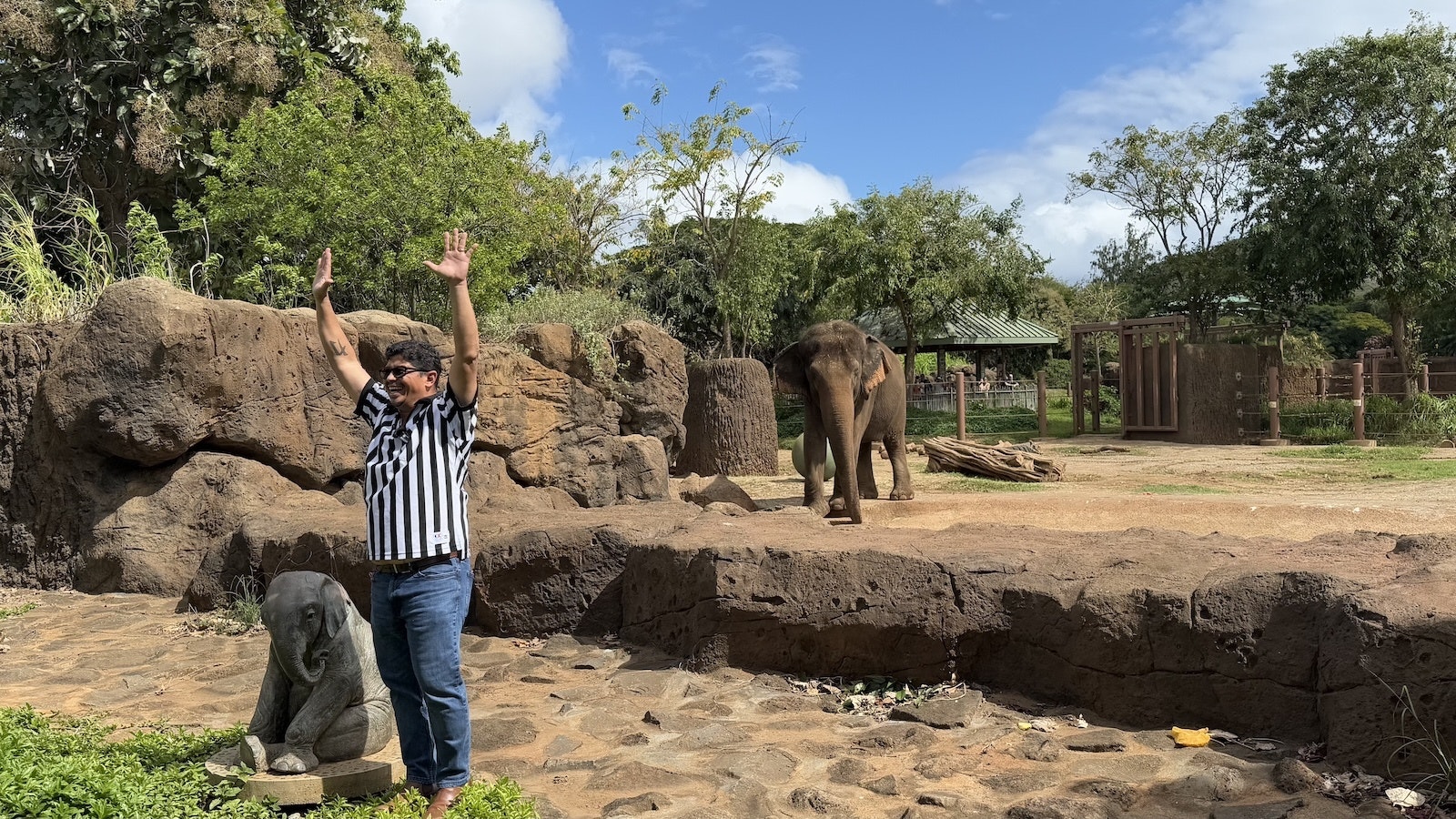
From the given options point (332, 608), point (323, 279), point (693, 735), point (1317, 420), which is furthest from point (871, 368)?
point (1317, 420)

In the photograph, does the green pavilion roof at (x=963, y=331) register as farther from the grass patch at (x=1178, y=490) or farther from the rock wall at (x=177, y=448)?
the rock wall at (x=177, y=448)

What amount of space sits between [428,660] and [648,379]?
9836 mm

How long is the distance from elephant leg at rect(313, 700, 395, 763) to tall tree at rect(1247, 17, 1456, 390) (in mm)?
22669

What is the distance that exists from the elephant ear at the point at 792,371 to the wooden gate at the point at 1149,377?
43.0ft

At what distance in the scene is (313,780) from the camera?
374cm

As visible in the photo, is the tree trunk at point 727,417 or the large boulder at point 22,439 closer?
the large boulder at point 22,439

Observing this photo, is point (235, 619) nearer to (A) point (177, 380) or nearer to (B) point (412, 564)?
(A) point (177, 380)

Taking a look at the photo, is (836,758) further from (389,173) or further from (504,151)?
(504,151)

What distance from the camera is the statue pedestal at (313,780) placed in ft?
12.3

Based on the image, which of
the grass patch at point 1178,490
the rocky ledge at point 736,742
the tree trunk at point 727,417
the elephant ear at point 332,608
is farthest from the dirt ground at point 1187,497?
the elephant ear at point 332,608

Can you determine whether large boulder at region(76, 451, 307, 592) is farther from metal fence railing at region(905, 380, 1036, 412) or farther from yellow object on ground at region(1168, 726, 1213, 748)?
metal fence railing at region(905, 380, 1036, 412)

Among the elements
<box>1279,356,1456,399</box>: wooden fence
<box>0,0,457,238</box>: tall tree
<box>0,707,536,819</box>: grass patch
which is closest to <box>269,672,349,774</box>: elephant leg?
<box>0,707,536,819</box>: grass patch

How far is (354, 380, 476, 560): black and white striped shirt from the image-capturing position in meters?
3.51

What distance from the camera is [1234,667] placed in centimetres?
452
